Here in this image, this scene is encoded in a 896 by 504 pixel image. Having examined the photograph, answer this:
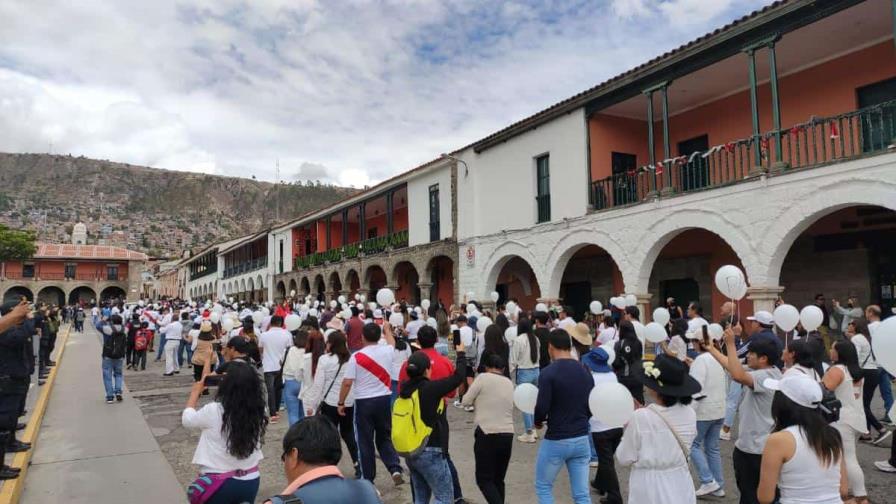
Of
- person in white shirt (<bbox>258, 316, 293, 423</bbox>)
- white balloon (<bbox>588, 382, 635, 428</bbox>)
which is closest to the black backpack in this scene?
person in white shirt (<bbox>258, 316, 293, 423</bbox>)

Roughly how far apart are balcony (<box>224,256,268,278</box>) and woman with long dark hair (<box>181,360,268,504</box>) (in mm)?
34624

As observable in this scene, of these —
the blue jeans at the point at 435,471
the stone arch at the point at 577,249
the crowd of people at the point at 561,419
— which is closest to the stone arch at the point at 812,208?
the crowd of people at the point at 561,419

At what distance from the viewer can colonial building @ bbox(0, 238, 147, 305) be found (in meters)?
60.6

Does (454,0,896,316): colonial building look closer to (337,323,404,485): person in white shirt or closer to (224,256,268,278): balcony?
(337,323,404,485): person in white shirt

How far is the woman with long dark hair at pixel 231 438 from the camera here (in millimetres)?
3332

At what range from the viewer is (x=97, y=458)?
271 inches

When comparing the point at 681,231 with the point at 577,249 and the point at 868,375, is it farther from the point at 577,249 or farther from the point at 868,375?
the point at 868,375

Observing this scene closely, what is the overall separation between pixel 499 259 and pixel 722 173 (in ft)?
22.0

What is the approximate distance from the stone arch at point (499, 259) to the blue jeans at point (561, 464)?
12.0m

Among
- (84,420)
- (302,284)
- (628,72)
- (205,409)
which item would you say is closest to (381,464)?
(205,409)

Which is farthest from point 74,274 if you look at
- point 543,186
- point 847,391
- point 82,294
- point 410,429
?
point 847,391

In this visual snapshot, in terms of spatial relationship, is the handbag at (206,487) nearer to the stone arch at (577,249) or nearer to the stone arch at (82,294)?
the stone arch at (577,249)

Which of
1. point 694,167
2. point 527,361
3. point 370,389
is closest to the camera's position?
point 370,389

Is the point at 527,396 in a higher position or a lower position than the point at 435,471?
higher
